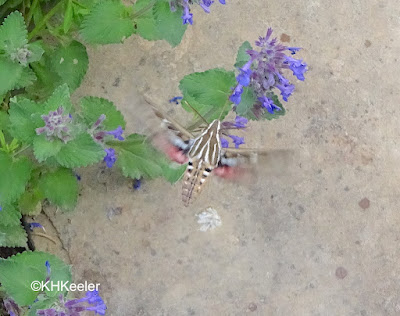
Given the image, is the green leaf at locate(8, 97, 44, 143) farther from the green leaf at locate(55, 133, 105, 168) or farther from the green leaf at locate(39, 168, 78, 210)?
the green leaf at locate(39, 168, 78, 210)

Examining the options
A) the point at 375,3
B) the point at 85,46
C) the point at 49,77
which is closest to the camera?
the point at 49,77

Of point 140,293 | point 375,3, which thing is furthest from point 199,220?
point 375,3

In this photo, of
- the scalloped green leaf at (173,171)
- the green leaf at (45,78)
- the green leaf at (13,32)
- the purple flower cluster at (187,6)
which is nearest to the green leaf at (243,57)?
the purple flower cluster at (187,6)

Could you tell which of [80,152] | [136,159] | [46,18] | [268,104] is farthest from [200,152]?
[46,18]

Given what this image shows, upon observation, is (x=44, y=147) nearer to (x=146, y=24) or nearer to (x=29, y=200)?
(x=29, y=200)

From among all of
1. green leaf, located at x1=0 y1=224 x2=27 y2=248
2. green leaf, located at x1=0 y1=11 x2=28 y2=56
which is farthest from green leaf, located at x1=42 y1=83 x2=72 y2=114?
green leaf, located at x1=0 y1=224 x2=27 y2=248

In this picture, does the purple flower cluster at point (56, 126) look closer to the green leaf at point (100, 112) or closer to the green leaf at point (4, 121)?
the green leaf at point (100, 112)

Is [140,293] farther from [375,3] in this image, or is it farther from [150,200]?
[375,3]
